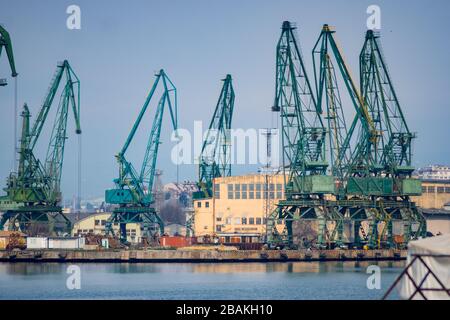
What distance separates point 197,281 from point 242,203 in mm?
50110

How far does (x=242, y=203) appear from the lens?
360 ft

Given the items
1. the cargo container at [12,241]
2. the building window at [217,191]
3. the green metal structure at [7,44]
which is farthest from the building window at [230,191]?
the green metal structure at [7,44]

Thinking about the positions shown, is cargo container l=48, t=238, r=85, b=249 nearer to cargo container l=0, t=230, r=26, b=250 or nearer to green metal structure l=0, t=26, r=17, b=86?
cargo container l=0, t=230, r=26, b=250

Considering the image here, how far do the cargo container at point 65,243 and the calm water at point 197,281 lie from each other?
995 centimetres

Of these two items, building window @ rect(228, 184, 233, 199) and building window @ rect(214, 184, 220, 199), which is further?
building window @ rect(214, 184, 220, 199)

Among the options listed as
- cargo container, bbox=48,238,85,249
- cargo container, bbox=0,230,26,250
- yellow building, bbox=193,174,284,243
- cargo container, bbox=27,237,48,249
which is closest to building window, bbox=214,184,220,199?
yellow building, bbox=193,174,284,243

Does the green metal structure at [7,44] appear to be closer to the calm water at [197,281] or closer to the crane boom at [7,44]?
the crane boom at [7,44]

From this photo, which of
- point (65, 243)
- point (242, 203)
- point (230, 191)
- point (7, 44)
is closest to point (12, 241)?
point (65, 243)

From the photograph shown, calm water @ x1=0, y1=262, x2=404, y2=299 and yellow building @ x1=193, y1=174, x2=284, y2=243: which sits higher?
yellow building @ x1=193, y1=174, x2=284, y2=243

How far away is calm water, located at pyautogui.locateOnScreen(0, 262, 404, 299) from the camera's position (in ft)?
160

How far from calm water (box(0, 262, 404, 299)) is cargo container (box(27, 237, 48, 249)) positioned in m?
9.56

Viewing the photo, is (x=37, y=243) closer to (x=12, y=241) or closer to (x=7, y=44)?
(x=12, y=241)

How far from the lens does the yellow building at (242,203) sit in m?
109
